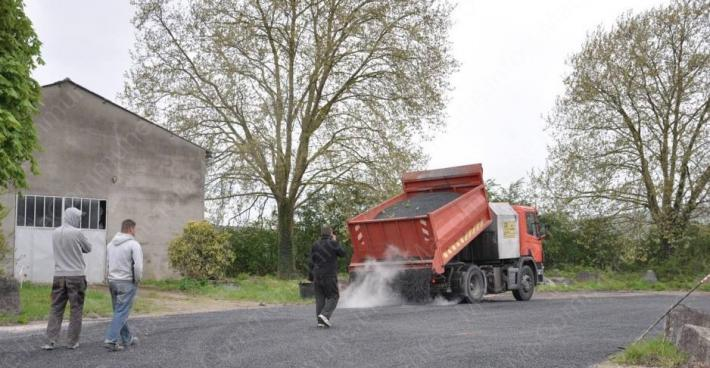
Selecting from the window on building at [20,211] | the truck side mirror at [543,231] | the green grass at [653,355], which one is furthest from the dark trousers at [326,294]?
the window on building at [20,211]

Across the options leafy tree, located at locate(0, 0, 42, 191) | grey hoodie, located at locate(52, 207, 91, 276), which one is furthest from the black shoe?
leafy tree, located at locate(0, 0, 42, 191)

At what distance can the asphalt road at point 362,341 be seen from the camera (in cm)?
848

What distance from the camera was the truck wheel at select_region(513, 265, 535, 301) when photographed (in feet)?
65.6

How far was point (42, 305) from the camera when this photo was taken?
51.6 feet

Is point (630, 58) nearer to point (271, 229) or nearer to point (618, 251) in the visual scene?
point (618, 251)

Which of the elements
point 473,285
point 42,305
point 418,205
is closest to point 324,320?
point 418,205

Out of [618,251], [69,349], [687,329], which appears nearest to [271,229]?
[618,251]

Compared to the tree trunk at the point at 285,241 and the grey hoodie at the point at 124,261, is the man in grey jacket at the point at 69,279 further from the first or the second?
the tree trunk at the point at 285,241

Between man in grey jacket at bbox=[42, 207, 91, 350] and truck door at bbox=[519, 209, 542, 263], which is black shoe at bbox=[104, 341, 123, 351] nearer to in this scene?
man in grey jacket at bbox=[42, 207, 91, 350]

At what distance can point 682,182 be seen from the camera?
28906mm

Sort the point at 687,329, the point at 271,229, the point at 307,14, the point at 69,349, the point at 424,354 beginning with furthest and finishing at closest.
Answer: the point at 271,229, the point at 307,14, the point at 69,349, the point at 424,354, the point at 687,329

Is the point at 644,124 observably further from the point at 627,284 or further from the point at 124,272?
the point at 124,272

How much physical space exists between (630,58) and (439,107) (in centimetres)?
830

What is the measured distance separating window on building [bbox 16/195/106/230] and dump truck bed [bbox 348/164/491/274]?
957cm
